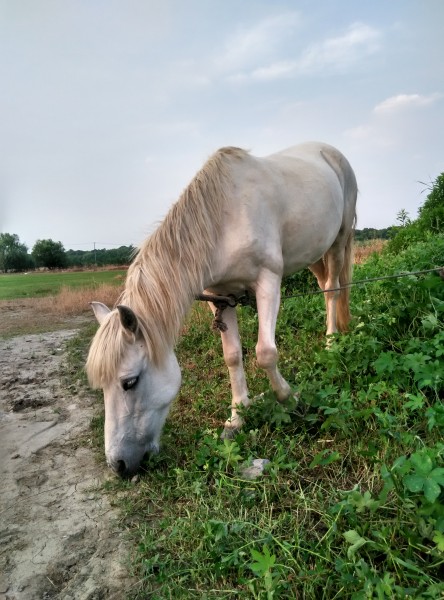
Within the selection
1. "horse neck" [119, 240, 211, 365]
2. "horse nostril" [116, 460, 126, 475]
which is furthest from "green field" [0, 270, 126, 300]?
"horse nostril" [116, 460, 126, 475]

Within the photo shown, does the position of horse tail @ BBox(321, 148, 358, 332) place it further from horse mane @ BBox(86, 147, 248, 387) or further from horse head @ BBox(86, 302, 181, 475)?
horse head @ BBox(86, 302, 181, 475)

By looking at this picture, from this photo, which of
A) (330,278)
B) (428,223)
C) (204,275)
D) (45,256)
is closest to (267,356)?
(204,275)

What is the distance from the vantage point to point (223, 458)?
7.48ft

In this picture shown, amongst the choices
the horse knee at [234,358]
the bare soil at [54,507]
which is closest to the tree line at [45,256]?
the bare soil at [54,507]

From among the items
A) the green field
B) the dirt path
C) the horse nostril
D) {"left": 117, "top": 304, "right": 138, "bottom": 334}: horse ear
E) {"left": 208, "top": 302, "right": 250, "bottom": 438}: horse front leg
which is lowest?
the dirt path

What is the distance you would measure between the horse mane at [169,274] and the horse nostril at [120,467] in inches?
18.0

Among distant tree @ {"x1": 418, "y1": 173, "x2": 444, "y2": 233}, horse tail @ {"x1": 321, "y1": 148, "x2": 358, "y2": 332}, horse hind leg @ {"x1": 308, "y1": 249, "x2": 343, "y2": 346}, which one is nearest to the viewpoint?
horse hind leg @ {"x1": 308, "y1": 249, "x2": 343, "y2": 346}

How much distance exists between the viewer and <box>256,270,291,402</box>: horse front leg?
268 cm

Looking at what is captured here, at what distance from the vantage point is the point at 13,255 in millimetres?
7184

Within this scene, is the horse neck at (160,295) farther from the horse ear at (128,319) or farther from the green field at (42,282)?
the green field at (42,282)

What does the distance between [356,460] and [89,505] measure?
1.51 metres

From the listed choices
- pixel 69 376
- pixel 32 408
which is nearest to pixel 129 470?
pixel 32 408

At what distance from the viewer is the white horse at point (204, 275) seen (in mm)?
2295

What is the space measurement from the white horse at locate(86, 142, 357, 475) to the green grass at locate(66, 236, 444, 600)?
31cm
